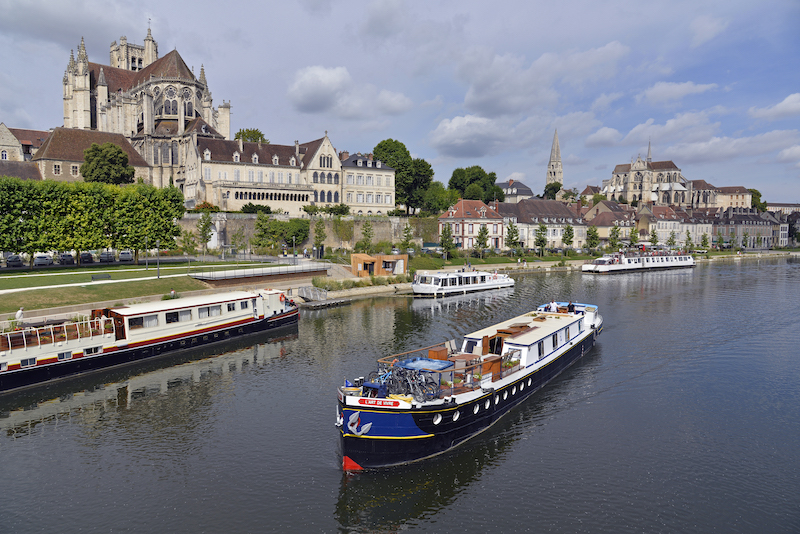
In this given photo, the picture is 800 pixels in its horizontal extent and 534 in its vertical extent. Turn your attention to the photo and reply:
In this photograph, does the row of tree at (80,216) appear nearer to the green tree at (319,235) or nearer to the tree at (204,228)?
the tree at (204,228)

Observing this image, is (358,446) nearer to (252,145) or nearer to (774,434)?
(774,434)

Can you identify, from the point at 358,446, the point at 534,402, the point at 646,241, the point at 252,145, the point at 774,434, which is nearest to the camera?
the point at 358,446

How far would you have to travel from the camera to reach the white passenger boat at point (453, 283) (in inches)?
2694

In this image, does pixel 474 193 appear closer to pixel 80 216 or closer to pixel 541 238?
pixel 541 238

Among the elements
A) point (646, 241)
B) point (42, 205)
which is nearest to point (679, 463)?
point (42, 205)

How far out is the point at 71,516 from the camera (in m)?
18.8

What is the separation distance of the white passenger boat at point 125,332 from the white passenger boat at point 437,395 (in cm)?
2065

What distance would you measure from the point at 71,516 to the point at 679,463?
2458 centimetres

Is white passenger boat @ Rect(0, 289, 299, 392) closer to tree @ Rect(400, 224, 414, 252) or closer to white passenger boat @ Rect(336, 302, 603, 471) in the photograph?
white passenger boat @ Rect(336, 302, 603, 471)

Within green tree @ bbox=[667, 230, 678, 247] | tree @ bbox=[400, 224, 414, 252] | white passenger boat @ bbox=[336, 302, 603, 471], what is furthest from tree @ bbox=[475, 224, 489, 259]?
green tree @ bbox=[667, 230, 678, 247]

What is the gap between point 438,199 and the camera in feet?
414

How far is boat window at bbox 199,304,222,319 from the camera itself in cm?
4222

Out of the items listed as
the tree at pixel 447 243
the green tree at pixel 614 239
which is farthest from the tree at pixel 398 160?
the green tree at pixel 614 239

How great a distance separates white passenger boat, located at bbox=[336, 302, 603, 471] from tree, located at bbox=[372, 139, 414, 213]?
86.0 meters
